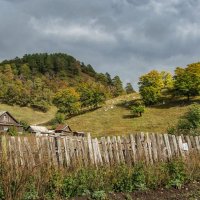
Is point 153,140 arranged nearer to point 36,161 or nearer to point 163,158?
point 163,158

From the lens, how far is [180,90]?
3462 inches

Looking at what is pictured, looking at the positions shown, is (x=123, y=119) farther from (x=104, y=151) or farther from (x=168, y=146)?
(x=104, y=151)

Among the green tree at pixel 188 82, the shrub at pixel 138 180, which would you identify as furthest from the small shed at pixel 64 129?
the shrub at pixel 138 180

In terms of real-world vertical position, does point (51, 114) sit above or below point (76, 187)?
above

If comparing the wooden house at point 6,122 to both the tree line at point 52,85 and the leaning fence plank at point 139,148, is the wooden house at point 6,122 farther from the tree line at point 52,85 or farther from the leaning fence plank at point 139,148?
the leaning fence plank at point 139,148

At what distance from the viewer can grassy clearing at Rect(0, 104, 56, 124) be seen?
356 ft

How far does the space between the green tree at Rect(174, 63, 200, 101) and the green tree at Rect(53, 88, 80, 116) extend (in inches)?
987

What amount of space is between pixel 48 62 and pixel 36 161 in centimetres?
17585

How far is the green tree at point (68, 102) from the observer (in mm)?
98363

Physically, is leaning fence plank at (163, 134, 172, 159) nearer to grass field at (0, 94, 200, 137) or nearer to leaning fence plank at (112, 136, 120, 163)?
leaning fence plank at (112, 136, 120, 163)

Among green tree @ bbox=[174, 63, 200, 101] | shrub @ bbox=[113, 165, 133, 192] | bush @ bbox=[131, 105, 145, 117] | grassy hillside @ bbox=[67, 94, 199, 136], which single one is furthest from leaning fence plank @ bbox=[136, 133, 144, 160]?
green tree @ bbox=[174, 63, 200, 101]

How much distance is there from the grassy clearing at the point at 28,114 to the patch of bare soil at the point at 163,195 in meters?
94.8

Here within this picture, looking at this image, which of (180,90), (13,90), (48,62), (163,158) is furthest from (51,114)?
(163,158)

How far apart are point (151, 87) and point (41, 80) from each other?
71599mm
